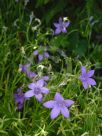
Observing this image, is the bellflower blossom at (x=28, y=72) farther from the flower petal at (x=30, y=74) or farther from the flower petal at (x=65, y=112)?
the flower petal at (x=65, y=112)

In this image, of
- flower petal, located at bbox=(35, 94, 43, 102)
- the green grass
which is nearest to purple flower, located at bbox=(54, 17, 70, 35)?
the green grass

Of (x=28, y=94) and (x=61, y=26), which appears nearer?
(x=28, y=94)

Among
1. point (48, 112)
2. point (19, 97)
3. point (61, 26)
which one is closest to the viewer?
point (48, 112)

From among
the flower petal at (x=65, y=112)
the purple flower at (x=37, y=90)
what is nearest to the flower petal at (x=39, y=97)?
the purple flower at (x=37, y=90)

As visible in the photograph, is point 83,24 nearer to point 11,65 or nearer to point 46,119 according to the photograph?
point 11,65

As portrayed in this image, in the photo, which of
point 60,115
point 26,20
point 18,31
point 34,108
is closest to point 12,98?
point 34,108

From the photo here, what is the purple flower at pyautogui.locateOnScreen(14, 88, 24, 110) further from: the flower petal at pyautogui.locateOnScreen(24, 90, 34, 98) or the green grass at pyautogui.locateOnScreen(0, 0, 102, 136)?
the flower petal at pyautogui.locateOnScreen(24, 90, 34, 98)

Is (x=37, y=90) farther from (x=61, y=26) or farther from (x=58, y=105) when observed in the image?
(x=61, y=26)

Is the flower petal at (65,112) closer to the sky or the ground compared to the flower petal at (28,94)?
closer to the ground

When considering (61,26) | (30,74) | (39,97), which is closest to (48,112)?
(39,97)
